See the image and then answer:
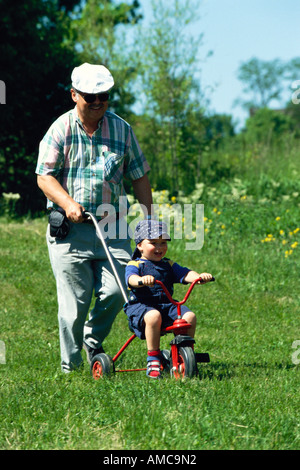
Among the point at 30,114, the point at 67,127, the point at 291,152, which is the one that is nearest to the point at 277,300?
the point at 67,127

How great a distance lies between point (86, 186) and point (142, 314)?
112 centimetres

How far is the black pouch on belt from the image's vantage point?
5.40 m

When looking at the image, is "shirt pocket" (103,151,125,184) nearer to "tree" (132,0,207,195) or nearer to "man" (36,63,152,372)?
"man" (36,63,152,372)

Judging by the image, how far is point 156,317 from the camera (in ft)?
16.4

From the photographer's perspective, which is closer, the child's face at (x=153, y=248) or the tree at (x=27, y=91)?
the child's face at (x=153, y=248)

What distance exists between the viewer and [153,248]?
17.0 ft

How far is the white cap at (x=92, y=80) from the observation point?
16.9 ft

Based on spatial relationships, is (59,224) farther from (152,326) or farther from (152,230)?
(152,326)

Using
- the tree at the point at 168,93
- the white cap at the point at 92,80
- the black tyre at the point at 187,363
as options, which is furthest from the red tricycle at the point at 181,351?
the tree at the point at 168,93

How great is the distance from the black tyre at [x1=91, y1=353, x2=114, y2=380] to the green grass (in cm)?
10

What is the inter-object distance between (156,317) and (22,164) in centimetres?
988

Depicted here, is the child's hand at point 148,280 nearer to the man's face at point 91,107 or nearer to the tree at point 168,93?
the man's face at point 91,107

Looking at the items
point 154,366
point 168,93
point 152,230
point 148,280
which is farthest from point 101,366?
point 168,93

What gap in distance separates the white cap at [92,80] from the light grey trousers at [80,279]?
108 cm
